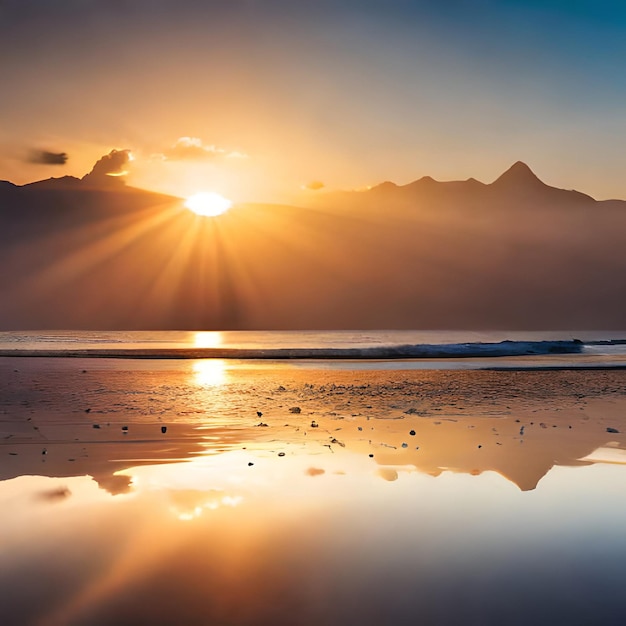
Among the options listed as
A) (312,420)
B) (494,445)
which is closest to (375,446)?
(494,445)

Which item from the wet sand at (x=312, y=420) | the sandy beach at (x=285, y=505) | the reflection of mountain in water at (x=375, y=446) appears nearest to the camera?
the sandy beach at (x=285, y=505)

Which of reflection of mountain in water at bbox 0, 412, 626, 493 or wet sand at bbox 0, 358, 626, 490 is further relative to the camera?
wet sand at bbox 0, 358, 626, 490

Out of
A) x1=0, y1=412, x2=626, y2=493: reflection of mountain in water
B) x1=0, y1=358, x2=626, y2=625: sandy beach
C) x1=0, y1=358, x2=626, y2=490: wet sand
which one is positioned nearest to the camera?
x1=0, y1=358, x2=626, y2=625: sandy beach

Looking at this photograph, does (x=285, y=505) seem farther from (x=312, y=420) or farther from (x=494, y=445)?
(x=312, y=420)

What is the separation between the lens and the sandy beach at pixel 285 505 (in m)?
4.32

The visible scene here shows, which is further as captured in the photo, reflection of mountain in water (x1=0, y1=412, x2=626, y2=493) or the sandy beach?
reflection of mountain in water (x1=0, y1=412, x2=626, y2=493)

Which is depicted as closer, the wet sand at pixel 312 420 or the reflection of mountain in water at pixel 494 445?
the reflection of mountain in water at pixel 494 445

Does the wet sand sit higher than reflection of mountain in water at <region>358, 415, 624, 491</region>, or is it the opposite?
reflection of mountain in water at <region>358, 415, 624, 491</region>

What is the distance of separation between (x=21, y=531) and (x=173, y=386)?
15024 millimetres

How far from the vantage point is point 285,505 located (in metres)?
6.74

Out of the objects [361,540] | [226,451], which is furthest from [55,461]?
[361,540]

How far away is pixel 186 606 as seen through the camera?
4207mm

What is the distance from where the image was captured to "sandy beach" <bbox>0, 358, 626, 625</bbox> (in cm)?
432

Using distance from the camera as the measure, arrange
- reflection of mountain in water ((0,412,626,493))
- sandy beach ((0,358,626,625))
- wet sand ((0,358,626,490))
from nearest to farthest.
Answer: sandy beach ((0,358,626,625)) → reflection of mountain in water ((0,412,626,493)) → wet sand ((0,358,626,490))
